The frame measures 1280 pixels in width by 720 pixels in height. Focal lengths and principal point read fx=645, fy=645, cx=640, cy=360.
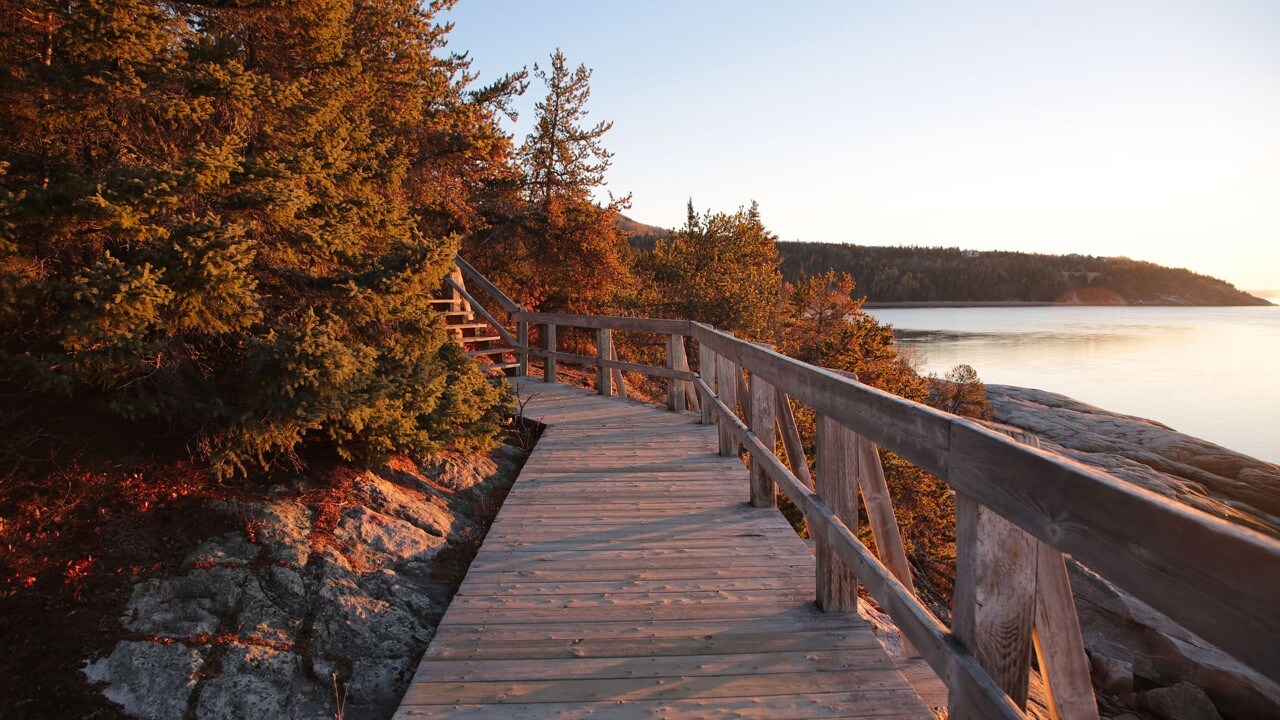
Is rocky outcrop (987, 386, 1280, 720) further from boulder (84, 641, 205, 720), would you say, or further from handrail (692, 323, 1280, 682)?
boulder (84, 641, 205, 720)


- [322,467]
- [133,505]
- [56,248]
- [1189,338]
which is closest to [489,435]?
[322,467]

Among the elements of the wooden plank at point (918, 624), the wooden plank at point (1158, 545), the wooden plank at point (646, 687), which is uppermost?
the wooden plank at point (1158, 545)

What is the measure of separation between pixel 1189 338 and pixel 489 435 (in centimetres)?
9053

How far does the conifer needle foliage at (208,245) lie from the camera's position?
3.57 metres

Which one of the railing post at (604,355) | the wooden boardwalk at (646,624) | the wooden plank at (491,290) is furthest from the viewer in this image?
the wooden plank at (491,290)

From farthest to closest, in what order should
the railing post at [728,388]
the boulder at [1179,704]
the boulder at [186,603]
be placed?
the boulder at [1179,704] < the railing post at [728,388] < the boulder at [186,603]

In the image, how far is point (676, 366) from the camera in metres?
7.93

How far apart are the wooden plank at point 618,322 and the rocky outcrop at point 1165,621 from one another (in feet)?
14.1

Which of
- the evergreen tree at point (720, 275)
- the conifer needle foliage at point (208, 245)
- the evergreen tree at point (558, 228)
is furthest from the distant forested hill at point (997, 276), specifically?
the conifer needle foliage at point (208, 245)

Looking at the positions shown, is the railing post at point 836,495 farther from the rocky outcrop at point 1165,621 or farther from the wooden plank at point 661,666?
the rocky outcrop at point 1165,621

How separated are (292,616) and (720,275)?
79.6ft

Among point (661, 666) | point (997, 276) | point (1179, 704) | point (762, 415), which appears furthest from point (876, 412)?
point (997, 276)

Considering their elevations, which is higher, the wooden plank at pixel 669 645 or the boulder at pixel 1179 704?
the wooden plank at pixel 669 645

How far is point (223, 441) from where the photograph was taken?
4.05m
